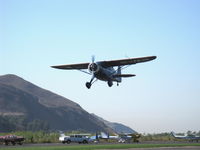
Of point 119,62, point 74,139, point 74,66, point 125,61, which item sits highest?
point 74,66

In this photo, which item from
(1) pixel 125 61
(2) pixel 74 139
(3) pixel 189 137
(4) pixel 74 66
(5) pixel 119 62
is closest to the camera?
(5) pixel 119 62

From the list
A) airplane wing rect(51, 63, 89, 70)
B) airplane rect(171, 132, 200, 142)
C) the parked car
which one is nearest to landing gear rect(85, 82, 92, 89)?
airplane wing rect(51, 63, 89, 70)

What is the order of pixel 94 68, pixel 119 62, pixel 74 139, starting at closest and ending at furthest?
pixel 94 68 < pixel 119 62 < pixel 74 139

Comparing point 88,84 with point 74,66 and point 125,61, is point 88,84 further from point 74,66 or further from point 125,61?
point 74,66

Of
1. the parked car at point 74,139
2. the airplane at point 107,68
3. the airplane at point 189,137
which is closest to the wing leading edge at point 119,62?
the airplane at point 107,68

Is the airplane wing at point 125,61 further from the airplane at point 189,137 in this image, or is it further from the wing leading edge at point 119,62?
the airplane at point 189,137

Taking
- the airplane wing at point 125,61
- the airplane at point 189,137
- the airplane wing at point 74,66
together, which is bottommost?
the airplane at point 189,137

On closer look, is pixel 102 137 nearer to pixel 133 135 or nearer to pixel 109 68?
pixel 133 135

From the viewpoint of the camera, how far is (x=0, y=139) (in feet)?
192

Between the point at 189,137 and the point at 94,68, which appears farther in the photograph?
the point at 189,137

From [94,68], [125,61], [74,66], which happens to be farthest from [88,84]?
[74,66]

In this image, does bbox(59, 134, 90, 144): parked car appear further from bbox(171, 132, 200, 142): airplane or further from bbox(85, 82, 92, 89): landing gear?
bbox(171, 132, 200, 142): airplane

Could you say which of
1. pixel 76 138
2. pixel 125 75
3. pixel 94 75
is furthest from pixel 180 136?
pixel 94 75

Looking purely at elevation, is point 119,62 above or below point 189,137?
above
